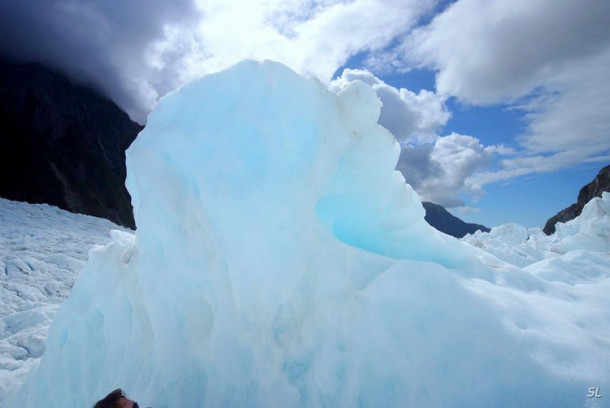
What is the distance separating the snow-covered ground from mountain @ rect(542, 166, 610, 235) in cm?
5227

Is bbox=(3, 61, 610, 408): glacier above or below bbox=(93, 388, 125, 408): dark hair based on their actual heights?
above

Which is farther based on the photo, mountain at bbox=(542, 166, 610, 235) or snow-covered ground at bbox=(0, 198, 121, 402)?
mountain at bbox=(542, 166, 610, 235)

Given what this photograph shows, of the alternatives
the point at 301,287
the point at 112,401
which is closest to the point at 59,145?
the point at 112,401

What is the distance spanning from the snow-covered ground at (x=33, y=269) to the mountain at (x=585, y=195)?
52.3 metres

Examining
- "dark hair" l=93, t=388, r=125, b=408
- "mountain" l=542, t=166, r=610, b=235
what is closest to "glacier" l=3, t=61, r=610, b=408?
"dark hair" l=93, t=388, r=125, b=408

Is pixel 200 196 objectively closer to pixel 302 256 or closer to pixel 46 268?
pixel 302 256

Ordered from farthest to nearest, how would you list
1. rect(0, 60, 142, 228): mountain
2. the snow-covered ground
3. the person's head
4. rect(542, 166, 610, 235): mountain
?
1. rect(0, 60, 142, 228): mountain
2. rect(542, 166, 610, 235): mountain
3. the snow-covered ground
4. the person's head

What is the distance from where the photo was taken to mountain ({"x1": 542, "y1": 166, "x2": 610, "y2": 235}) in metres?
45.6

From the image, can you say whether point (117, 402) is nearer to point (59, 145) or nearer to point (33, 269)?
point (33, 269)

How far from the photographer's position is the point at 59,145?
266 feet

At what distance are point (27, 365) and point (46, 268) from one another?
27.3 ft

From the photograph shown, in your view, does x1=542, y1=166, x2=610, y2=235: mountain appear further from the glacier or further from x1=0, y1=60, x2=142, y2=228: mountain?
x1=0, y1=60, x2=142, y2=228: mountain

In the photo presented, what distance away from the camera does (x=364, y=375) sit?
2.78 metres

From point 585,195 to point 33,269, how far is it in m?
63.8
